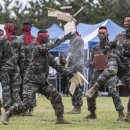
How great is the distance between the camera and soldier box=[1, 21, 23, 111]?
1241 centimetres

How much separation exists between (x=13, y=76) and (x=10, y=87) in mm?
257

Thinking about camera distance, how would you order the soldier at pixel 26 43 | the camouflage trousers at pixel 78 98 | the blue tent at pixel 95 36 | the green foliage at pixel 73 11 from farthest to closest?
the green foliage at pixel 73 11
the blue tent at pixel 95 36
the camouflage trousers at pixel 78 98
the soldier at pixel 26 43

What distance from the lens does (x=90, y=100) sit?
12.4m

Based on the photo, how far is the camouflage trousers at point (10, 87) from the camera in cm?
1237

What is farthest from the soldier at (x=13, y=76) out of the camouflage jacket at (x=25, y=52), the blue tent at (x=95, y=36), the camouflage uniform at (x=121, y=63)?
the blue tent at (x=95, y=36)

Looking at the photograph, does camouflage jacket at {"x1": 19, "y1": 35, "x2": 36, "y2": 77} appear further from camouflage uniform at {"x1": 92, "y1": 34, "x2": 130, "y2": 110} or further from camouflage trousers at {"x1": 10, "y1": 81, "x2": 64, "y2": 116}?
camouflage uniform at {"x1": 92, "y1": 34, "x2": 130, "y2": 110}

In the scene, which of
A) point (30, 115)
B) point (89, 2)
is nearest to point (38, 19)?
point (89, 2)

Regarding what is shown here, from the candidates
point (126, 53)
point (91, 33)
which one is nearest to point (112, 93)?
point (126, 53)

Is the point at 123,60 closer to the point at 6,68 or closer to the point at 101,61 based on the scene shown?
the point at 101,61

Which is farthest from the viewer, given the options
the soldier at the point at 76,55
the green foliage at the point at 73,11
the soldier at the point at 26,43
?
the green foliage at the point at 73,11

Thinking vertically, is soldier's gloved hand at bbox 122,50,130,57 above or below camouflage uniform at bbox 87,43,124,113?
above

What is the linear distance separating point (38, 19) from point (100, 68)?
166 ft

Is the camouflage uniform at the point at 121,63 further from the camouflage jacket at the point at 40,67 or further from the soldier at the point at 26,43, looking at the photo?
the soldier at the point at 26,43

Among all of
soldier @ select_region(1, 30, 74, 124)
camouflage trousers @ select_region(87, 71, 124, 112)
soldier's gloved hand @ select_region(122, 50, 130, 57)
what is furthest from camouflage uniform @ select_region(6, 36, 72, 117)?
camouflage trousers @ select_region(87, 71, 124, 112)
